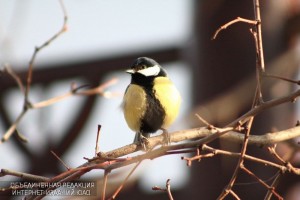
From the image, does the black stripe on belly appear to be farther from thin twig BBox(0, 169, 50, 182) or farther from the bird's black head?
thin twig BBox(0, 169, 50, 182)

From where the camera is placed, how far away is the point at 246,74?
14.0 feet

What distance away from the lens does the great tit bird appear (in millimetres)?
3301

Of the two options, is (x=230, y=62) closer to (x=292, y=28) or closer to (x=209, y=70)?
(x=209, y=70)

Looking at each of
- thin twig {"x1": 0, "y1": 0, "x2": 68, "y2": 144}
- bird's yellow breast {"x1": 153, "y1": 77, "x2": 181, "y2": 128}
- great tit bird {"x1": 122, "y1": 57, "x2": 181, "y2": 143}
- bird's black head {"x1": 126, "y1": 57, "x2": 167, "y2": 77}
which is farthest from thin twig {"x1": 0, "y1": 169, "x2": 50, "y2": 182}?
bird's black head {"x1": 126, "y1": 57, "x2": 167, "y2": 77}

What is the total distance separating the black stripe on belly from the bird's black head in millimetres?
175

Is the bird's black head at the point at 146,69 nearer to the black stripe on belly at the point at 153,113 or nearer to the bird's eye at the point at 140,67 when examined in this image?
the bird's eye at the point at 140,67

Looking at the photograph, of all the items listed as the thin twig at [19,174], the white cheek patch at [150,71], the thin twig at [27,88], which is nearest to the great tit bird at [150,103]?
the white cheek patch at [150,71]

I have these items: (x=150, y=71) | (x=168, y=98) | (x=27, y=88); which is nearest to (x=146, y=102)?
(x=168, y=98)

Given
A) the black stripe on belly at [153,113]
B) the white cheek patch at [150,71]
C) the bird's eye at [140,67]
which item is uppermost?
the bird's eye at [140,67]

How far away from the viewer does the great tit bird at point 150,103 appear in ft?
10.8

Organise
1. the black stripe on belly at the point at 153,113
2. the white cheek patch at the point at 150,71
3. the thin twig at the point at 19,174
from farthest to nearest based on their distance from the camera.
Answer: the white cheek patch at the point at 150,71
the black stripe on belly at the point at 153,113
the thin twig at the point at 19,174

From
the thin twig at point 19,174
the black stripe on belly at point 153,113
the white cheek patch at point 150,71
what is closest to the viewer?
the thin twig at point 19,174

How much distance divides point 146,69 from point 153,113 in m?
0.34

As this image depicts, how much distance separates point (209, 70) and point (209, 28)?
350 millimetres
